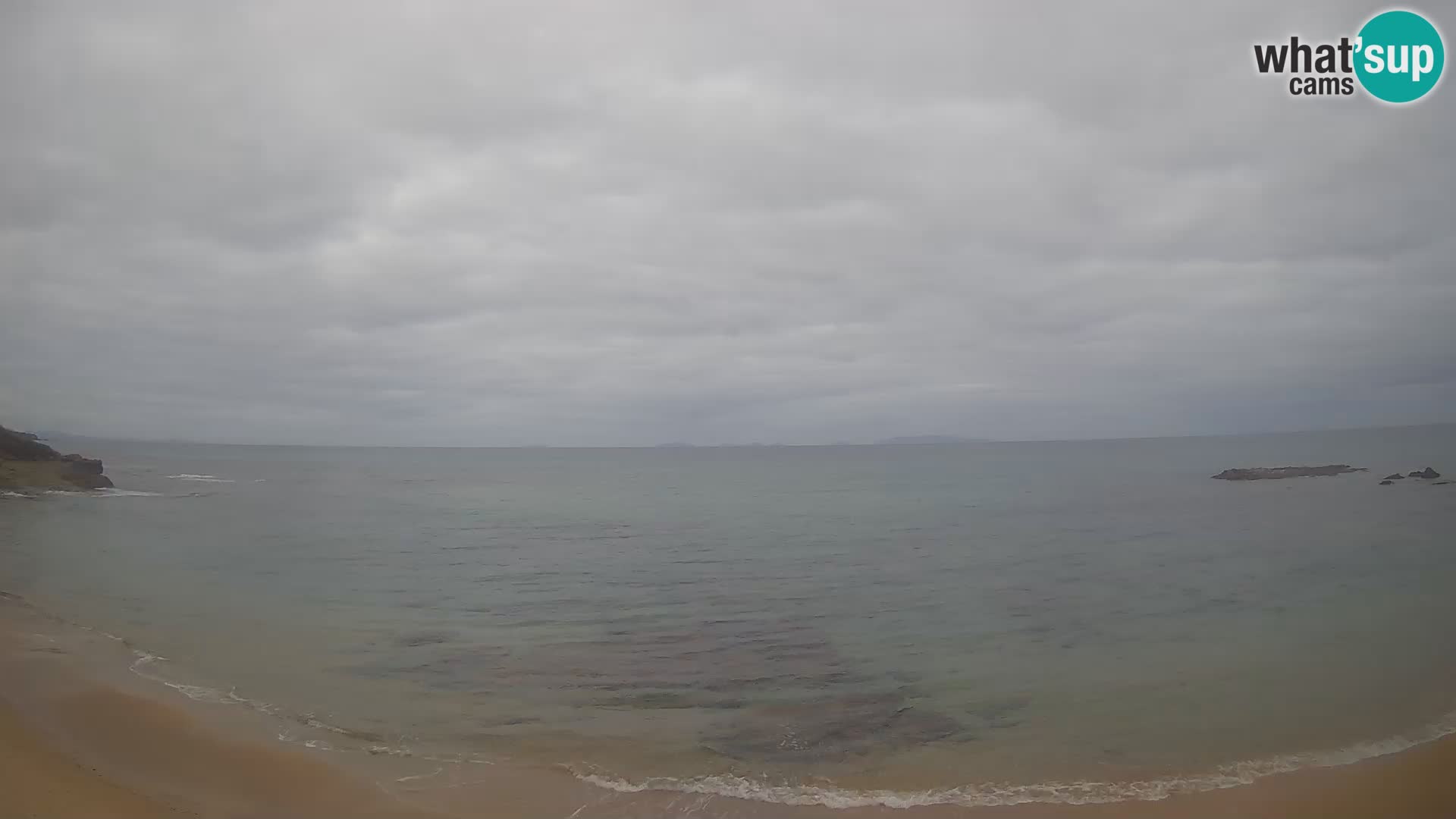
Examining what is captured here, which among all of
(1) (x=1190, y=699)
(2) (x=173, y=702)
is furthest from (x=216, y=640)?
(1) (x=1190, y=699)

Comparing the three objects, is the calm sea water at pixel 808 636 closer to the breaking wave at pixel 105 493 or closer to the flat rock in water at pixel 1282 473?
the breaking wave at pixel 105 493

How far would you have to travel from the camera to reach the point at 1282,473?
71.9 meters

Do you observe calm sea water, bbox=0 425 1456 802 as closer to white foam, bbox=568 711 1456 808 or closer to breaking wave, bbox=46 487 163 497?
white foam, bbox=568 711 1456 808

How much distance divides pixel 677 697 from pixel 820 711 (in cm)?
257

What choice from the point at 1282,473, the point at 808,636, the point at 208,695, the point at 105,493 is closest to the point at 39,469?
the point at 105,493

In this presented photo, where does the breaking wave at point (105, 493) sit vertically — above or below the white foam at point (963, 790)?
below

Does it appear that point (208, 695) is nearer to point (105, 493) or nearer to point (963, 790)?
point (963, 790)

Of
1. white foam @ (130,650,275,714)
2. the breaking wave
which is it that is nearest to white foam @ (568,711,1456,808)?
white foam @ (130,650,275,714)

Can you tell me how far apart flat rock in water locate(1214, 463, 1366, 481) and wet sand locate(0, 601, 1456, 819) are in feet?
243

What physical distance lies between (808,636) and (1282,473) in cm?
7928

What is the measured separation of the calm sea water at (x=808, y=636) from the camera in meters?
10.4

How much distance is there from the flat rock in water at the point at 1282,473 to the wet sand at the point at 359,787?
243ft

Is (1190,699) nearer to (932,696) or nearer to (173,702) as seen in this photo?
(932,696)

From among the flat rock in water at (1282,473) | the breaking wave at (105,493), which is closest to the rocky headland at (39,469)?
the breaking wave at (105,493)
